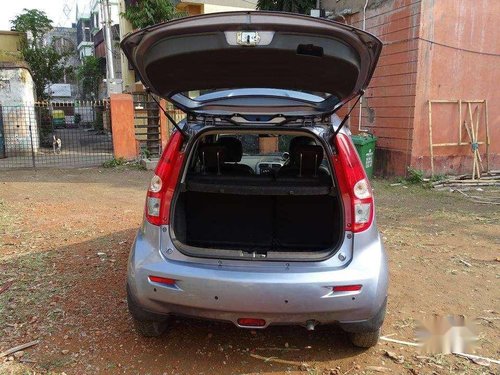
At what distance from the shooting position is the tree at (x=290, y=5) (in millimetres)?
13227

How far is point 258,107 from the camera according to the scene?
301cm

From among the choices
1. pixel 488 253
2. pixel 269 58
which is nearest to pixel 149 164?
pixel 488 253

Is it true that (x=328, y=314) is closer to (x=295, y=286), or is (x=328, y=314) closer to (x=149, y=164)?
(x=295, y=286)

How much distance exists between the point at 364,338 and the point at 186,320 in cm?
130

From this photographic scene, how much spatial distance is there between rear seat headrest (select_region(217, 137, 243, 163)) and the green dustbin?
5906 millimetres

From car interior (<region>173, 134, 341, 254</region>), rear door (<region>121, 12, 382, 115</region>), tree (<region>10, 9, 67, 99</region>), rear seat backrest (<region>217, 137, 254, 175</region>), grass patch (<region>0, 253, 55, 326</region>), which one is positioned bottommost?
grass patch (<region>0, 253, 55, 326</region>)

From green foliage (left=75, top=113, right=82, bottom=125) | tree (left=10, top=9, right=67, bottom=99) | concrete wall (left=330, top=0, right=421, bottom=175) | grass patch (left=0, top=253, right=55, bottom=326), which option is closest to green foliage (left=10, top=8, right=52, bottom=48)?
tree (left=10, top=9, right=67, bottom=99)

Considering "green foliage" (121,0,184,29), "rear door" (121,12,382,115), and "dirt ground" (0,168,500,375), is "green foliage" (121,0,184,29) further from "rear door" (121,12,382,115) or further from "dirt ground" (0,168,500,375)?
"rear door" (121,12,382,115)

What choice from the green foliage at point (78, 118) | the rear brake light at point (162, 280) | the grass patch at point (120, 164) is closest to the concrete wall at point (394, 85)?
the grass patch at point (120, 164)

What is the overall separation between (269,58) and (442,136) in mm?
8323

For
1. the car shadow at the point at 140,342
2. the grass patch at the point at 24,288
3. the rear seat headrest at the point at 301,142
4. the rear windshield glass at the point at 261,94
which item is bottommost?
the car shadow at the point at 140,342

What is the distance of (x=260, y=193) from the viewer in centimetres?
299

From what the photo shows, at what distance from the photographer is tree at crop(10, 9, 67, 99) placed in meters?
19.2

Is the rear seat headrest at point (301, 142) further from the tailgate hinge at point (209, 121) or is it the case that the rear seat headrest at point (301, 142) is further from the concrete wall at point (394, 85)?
the concrete wall at point (394, 85)
